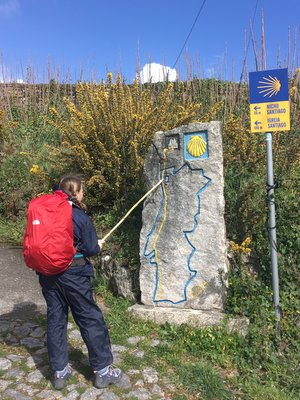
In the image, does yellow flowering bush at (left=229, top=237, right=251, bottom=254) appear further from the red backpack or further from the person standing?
the red backpack

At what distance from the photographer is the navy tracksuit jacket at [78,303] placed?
2.98 metres

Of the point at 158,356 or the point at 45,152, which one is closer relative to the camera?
the point at 158,356

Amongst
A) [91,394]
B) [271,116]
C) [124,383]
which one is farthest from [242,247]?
[91,394]

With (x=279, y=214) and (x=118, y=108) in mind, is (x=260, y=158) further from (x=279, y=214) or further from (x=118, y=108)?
(x=118, y=108)

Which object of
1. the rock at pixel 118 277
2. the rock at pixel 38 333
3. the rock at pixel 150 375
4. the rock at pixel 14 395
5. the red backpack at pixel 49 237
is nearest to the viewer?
the red backpack at pixel 49 237

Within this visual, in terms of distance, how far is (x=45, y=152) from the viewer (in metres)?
7.91

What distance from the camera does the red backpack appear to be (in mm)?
2789

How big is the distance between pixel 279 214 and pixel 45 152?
4975 millimetres

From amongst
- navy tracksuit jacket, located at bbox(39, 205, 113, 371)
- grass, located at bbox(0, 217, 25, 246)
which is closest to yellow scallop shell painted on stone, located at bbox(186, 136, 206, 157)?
navy tracksuit jacket, located at bbox(39, 205, 113, 371)

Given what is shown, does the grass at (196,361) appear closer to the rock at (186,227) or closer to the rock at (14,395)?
the rock at (186,227)

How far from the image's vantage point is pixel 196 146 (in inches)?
159

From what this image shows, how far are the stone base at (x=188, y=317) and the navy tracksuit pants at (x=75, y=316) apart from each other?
102 centimetres

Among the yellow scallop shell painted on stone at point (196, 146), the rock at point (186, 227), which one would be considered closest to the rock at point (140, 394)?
the rock at point (186, 227)

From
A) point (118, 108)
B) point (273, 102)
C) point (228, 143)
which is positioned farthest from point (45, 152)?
point (273, 102)
